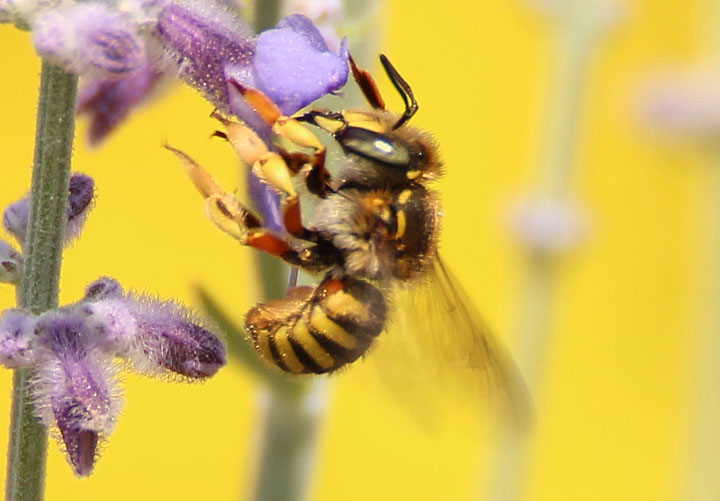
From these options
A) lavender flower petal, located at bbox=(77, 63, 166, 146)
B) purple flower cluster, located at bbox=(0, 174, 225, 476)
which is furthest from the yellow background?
purple flower cluster, located at bbox=(0, 174, 225, 476)

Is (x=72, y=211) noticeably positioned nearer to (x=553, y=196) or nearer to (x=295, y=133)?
(x=295, y=133)

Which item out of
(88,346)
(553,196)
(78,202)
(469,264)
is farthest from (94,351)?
(469,264)

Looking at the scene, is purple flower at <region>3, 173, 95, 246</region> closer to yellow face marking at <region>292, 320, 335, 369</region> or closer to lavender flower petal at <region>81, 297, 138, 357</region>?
lavender flower petal at <region>81, 297, 138, 357</region>

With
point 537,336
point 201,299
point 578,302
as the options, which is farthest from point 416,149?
point 578,302

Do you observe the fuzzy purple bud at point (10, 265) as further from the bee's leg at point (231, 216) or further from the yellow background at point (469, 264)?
the yellow background at point (469, 264)

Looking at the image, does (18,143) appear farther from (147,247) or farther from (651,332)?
(651,332)

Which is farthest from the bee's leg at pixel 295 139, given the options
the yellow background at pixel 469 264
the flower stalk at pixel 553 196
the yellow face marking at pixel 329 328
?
the yellow background at pixel 469 264
